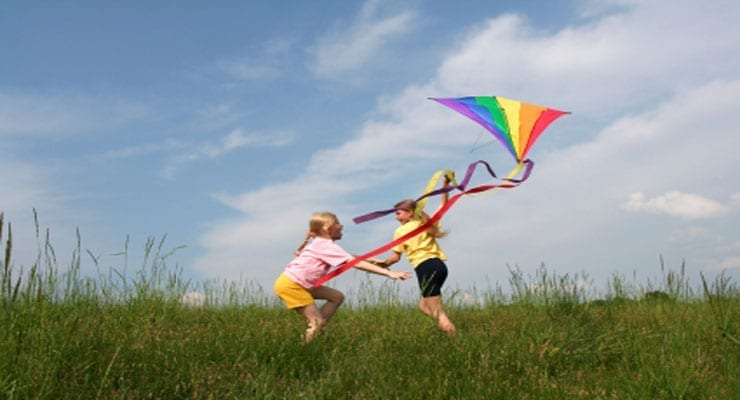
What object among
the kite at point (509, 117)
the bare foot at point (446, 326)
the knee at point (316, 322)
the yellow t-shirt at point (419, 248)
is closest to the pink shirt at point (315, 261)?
the knee at point (316, 322)

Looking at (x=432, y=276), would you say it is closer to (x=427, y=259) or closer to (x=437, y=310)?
(x=427, y=259)

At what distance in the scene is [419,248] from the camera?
6715 millimetres

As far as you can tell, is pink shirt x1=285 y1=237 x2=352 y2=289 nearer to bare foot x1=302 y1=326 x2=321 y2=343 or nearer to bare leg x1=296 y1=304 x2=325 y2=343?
bare leg x1=296 y1=304 x2=325 y2=343

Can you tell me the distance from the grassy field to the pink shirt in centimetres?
55

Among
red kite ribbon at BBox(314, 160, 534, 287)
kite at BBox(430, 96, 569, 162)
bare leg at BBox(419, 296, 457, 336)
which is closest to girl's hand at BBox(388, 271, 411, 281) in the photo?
red kite ribbon at BBox(314, 160, 534, 287)

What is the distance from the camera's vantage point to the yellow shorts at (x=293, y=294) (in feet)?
19.7

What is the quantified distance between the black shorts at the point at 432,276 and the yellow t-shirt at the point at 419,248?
7 centimetres

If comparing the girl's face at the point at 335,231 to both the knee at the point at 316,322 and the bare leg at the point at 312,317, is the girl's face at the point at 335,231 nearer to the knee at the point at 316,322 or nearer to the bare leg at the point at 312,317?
the bare leg at the point at 312,317

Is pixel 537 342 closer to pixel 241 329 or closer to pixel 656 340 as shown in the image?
pixel 656 340

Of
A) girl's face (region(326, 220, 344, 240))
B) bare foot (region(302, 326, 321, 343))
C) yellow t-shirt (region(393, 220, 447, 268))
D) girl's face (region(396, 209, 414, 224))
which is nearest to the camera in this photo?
bare foot (region(302, 326, 321, 343))

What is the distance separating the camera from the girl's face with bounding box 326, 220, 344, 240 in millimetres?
6418

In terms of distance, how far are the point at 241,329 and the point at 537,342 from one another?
2.64m

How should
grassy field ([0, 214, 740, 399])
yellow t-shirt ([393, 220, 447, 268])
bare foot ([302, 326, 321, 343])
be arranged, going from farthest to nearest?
yellow t-shirt ([393, 220, 447, 268]) < bare foot ([302, 326, 321, 343]) < grassy field ([0, 214, 740, 399])

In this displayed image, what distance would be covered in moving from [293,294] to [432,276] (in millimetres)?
1500
